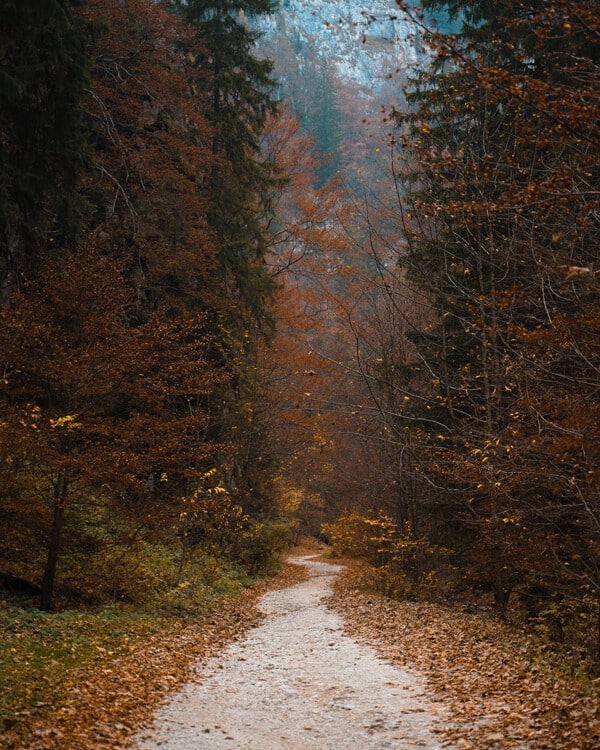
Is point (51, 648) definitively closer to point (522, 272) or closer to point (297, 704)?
point (297, 704)

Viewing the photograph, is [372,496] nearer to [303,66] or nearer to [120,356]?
[120,356]

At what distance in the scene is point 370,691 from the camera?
6.81 m

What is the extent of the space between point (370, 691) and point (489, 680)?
1.25 meters

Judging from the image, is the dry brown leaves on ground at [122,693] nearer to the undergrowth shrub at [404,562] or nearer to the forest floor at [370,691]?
the forest floor at [370,691]

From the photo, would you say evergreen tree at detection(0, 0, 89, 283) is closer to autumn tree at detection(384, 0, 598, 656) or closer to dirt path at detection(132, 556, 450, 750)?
autumn tree at detection(384, 0, 598, 656)

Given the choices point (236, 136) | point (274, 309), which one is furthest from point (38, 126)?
point (274, 309)

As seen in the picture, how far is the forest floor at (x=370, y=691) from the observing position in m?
5.02

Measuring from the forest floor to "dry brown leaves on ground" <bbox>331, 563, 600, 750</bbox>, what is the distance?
0.01 metres

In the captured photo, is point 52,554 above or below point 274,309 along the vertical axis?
below

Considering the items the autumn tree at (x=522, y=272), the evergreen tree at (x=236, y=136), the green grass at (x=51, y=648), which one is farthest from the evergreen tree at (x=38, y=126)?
the evergreen tree at (x=236, y=136)

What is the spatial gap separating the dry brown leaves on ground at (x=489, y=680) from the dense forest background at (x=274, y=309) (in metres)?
1.15

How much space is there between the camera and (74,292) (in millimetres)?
10164

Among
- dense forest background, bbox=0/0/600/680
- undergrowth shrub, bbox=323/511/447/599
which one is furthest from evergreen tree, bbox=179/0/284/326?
Result: undergrowth shrub, bbox=323/511/447/599

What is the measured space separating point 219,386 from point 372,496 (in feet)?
17.8
